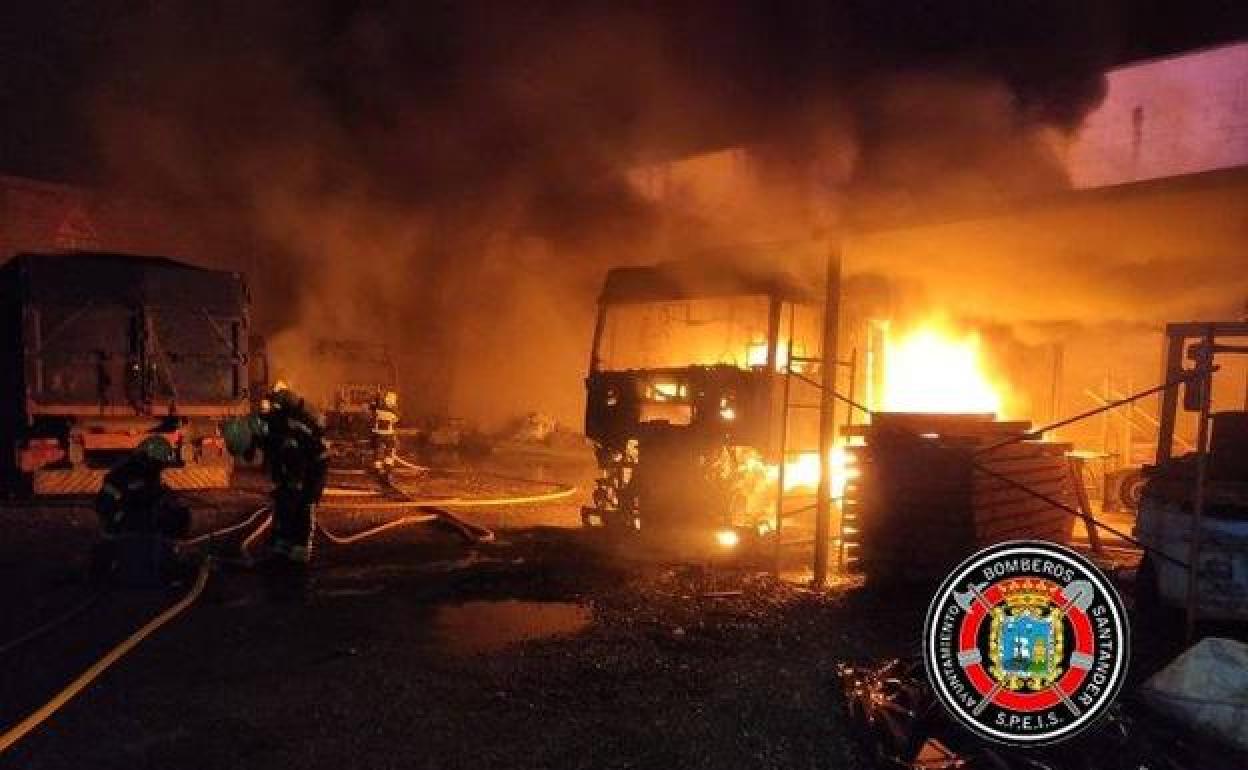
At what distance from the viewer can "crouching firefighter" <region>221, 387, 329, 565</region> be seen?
643 cm

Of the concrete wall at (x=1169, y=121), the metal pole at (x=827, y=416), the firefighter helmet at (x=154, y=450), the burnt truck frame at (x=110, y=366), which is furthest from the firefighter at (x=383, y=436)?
the concrete wall at (x=1169, y=121)

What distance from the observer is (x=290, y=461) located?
21.5 feet

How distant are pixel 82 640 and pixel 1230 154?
16889mm

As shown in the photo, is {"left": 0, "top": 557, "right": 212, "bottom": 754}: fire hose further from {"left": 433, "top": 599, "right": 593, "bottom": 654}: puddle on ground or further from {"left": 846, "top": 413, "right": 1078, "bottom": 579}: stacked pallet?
{"left": 846, "top": 413, "right": 1078, "bottom": 579}: stacked pallet

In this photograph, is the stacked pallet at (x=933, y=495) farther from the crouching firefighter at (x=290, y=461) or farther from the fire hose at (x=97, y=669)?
the fire hose at (x=97, y=669)

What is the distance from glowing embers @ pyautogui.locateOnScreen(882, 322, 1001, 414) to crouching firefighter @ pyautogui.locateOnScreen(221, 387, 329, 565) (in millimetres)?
6821

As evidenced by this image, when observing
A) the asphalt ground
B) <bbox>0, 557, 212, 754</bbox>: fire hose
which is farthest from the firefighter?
<bbox>0, 557, 212, 754</bbox>: fire hose

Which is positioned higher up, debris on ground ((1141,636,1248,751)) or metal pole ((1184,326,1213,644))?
metal pole ((1184,326,1213,644))

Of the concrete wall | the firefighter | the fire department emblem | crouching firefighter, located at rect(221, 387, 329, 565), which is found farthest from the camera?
the concrete wall

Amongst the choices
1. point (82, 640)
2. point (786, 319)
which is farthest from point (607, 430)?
point (82, 640)

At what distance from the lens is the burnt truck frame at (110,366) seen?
895cm

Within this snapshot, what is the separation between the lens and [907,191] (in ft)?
29.6

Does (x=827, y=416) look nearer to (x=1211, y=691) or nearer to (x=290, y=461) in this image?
(x=1211, y=691)

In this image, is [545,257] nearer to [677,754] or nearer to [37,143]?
[37,143]
